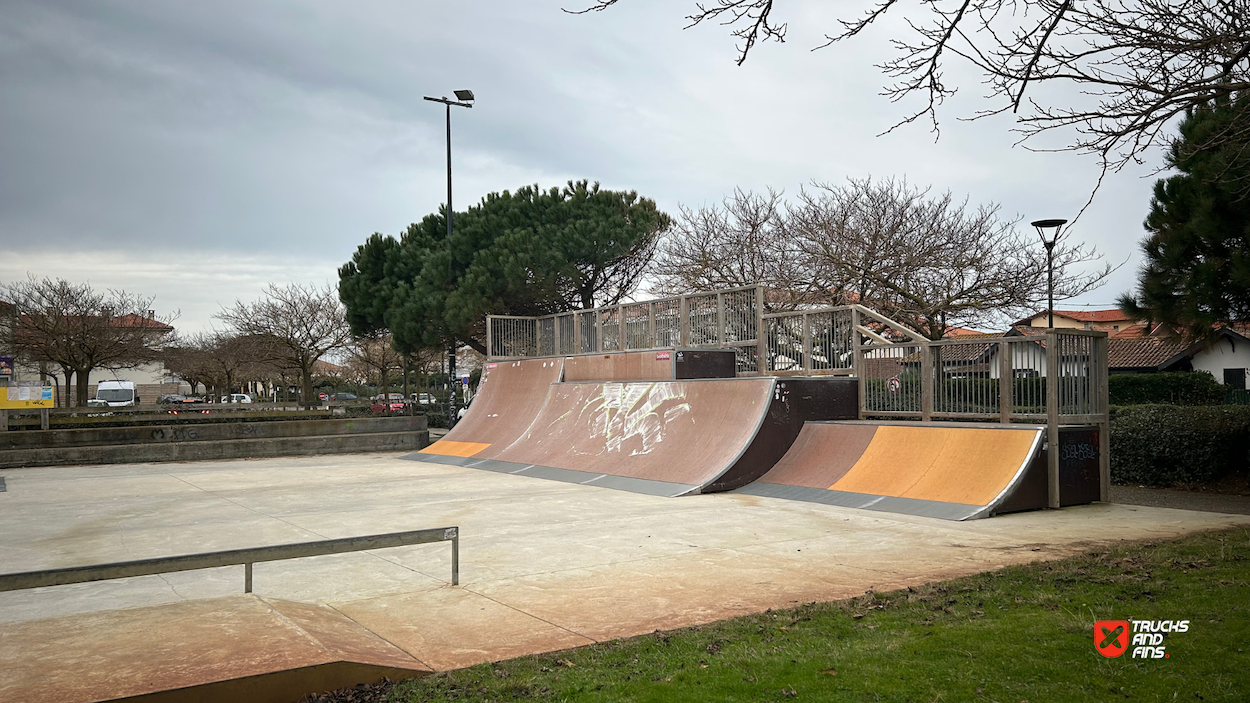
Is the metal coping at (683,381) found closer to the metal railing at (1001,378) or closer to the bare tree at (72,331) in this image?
the metal railing at (1001,378)

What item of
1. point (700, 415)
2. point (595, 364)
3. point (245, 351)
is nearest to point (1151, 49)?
point (700, 415)

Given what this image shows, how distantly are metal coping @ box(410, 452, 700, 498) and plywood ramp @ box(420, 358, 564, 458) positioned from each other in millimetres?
416

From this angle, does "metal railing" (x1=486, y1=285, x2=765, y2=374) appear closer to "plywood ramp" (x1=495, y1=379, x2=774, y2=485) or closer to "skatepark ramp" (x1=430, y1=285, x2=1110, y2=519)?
"skatepark ramp" (x1=430, y1=285, x2=1110, y2=519)

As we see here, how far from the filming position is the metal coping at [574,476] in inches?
509

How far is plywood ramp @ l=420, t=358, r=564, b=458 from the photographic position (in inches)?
776

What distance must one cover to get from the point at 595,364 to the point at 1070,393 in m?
10.6

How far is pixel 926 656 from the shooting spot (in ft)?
14.4

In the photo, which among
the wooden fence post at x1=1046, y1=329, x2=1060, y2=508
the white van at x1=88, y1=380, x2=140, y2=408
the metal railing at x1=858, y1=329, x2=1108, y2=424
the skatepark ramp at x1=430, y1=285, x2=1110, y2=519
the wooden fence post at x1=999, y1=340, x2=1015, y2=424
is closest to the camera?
the wooden fence post at x1=1046, y1=329, x2=1060, y2=508

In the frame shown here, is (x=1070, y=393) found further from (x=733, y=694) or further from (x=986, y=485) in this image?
(x=733, y=694)

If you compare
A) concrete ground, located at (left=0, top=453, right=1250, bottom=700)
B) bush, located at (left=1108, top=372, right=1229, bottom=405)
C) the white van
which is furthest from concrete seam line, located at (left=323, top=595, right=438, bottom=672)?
the white van

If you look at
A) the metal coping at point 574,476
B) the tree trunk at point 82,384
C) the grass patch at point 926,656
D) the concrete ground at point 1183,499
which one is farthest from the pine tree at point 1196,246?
the tree trunk at point 82,384

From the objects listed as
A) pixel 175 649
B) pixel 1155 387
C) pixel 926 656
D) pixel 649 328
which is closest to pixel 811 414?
pixel 649 328

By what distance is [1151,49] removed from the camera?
6000 millimetres

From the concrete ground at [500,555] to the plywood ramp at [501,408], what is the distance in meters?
5.52
